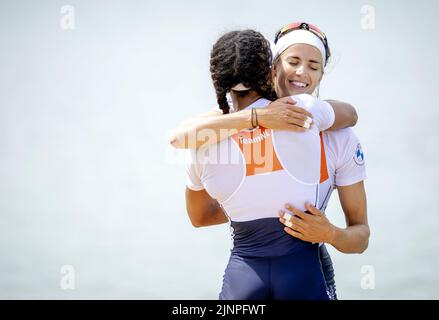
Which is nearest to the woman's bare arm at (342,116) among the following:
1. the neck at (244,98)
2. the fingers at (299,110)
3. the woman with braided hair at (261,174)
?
the woman with braided hair at (261,174)

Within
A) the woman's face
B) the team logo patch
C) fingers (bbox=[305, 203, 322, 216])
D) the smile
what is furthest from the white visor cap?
fingers (bbox=[305, 203, 322, 216])

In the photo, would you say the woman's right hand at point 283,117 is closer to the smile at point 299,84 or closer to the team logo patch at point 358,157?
the team logo patch at point 358,157

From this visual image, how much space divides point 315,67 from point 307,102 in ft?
1.84

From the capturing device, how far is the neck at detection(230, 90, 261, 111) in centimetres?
223

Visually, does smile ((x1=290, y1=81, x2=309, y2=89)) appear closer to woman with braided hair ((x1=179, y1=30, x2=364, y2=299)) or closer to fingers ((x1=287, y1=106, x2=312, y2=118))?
woman with braided hair ((x1=179, y1=30, x2=364, y2=299))

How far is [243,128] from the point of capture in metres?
2.14

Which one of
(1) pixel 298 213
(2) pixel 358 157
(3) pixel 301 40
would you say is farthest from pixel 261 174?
(3) pixel 301 40

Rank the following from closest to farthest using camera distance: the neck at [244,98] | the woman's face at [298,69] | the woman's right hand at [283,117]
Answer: the woman's right hand at [283,117] → the neck at [244,98] → the woman's face at [298,69]

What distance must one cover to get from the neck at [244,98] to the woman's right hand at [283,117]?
4.2 inches

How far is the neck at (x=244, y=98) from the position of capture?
7.32 feet

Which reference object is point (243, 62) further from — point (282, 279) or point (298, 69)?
point (282, 279)

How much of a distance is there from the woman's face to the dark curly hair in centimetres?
47

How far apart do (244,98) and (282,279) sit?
1.96 ft
